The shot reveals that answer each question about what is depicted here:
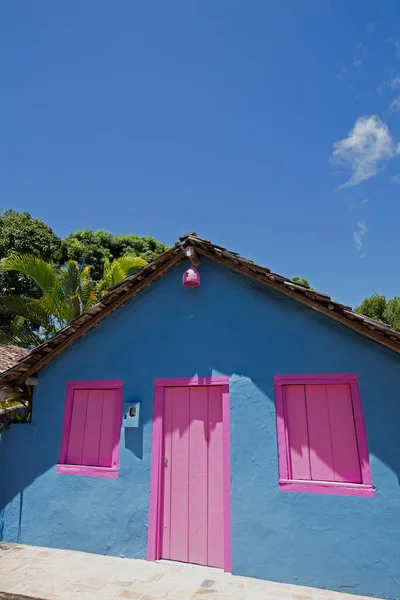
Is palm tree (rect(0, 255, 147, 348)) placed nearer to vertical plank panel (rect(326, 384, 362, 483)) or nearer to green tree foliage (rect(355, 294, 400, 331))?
vertical plank panel (rect(326, 384, 362, 483))

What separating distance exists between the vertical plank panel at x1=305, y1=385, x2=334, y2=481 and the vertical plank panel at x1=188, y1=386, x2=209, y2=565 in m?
1.49

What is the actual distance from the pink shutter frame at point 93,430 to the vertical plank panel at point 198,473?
1210 millimetres

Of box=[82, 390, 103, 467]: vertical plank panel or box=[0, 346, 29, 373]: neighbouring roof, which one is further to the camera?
box=[0, 346, 29, 373]: neighbouring roof

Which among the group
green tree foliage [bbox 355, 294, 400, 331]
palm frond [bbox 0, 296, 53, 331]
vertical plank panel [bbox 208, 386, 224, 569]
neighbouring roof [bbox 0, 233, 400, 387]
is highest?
green tree foliage [bbox 355, 294, 400, 331]

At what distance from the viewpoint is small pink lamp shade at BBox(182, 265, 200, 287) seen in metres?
5.37

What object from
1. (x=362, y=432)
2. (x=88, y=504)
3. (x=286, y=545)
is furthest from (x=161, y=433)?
(x=362, y=432)

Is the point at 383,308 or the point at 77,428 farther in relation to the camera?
the point at 383,308

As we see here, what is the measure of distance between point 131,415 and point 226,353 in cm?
179

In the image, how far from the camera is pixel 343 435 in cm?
434

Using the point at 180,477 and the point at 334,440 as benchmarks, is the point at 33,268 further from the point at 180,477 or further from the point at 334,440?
the point at 334,440

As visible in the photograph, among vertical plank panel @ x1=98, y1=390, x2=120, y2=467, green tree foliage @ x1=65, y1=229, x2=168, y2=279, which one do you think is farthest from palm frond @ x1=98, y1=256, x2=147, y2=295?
green tree foliage @ x1=65, y1=229, x2=168, y2=279

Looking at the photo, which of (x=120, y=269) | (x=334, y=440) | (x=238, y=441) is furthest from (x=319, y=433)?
(x=120, y=269)

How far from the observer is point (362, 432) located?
421 cm

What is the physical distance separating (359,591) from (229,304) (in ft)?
12.5
